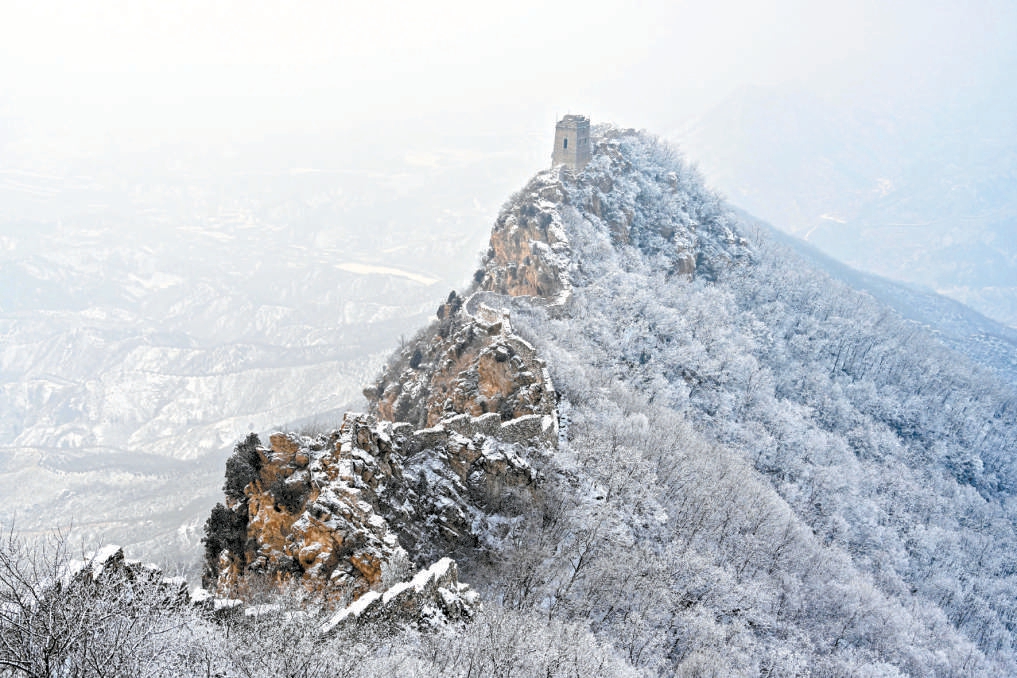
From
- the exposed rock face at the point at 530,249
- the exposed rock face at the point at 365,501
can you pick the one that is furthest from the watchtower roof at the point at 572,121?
the exposed rock face at the point at 365,501

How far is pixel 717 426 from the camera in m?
67.3

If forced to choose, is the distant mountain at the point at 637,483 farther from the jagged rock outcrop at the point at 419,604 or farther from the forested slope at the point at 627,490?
the forested slope at the point at 627,490

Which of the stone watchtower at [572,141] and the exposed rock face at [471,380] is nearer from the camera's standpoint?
the exposed rock face at [471,380]

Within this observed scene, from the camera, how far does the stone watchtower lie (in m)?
92.2

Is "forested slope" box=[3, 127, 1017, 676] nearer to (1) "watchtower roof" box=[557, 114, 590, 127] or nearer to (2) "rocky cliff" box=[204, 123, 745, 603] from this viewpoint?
(2) "rocky cliff" box=[204, 123, 745, 603]

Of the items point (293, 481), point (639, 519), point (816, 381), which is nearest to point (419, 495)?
point (293, 481)

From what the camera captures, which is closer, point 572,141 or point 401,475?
point 401,475

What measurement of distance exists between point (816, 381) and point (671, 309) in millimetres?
24943

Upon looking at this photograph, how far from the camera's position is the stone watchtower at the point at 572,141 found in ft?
303

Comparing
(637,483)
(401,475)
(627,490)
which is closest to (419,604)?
(401,475)

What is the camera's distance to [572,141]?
92312 mm

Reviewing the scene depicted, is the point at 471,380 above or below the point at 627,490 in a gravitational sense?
above

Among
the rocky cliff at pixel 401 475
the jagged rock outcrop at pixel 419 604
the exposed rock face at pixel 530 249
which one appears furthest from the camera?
the exposed rock face at pixel 530 249

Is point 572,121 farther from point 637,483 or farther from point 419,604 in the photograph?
point 419,604
